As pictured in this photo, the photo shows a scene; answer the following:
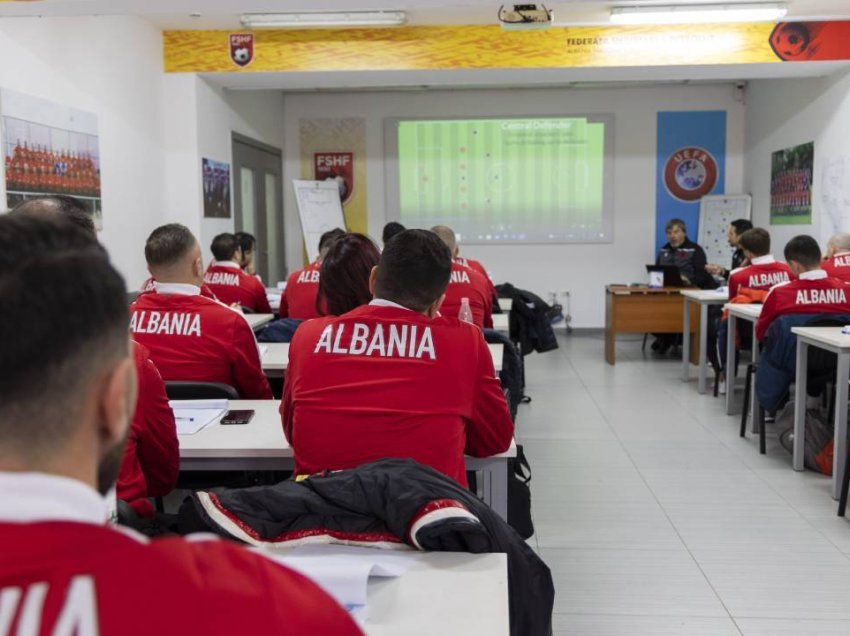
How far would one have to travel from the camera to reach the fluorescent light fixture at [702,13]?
20.1 ft

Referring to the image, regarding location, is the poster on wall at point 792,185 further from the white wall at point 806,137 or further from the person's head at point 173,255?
the person's head at point 173,255

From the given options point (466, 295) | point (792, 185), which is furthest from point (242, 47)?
point (792, 185)

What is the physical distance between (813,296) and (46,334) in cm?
470

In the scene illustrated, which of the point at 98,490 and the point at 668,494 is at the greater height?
the point at 98,490

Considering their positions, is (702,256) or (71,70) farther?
(702,256)

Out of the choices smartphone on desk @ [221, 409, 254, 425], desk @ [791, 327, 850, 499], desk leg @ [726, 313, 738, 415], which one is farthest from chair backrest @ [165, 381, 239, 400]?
desk leg @ [726, 313, 738, 415]

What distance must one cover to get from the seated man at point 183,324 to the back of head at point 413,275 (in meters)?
1.06

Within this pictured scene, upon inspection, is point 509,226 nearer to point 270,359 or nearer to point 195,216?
point 195,216

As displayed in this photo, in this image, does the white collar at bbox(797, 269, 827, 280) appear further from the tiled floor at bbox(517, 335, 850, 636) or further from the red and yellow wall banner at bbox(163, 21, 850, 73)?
the red and yellow wall banner at bbox(163, 21, 850, 73)

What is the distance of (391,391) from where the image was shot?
1.98 m

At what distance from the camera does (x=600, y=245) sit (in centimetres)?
1008

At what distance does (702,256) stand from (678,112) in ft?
6.28

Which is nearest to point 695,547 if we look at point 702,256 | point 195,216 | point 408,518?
point 408,518

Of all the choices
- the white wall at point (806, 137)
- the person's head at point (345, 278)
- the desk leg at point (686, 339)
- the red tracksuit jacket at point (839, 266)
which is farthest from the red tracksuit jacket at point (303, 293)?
the white wall at point (806, 137)
